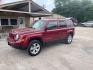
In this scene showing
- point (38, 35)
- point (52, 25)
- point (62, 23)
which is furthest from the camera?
point (62, 23)

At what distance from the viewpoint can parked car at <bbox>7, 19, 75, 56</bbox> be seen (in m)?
6.65

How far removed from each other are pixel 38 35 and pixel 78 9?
3178 centimetres

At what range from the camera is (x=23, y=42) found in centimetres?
655

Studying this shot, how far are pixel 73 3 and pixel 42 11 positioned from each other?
74.9ft

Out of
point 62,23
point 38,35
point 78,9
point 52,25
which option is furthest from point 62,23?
point 78,9

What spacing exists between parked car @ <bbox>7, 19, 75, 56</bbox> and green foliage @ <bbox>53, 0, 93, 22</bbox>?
28.2m

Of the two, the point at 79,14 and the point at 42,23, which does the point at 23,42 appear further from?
the point at 79,14

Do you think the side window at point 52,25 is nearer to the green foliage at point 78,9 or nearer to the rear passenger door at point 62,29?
the rear passenger door at point 62,29

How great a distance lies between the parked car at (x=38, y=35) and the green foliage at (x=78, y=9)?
2823cm

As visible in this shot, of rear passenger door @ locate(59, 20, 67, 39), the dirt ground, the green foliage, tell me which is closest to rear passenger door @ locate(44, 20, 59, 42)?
rear passenger door @ locate(59, 20, 67, 39)

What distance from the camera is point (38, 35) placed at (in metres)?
7.14

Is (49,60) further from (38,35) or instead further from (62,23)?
(62,23)

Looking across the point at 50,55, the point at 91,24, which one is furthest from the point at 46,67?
the point at 91,24

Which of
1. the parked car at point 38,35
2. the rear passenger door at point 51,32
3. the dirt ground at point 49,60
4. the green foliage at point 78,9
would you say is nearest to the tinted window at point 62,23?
the parked car at point 38,35
